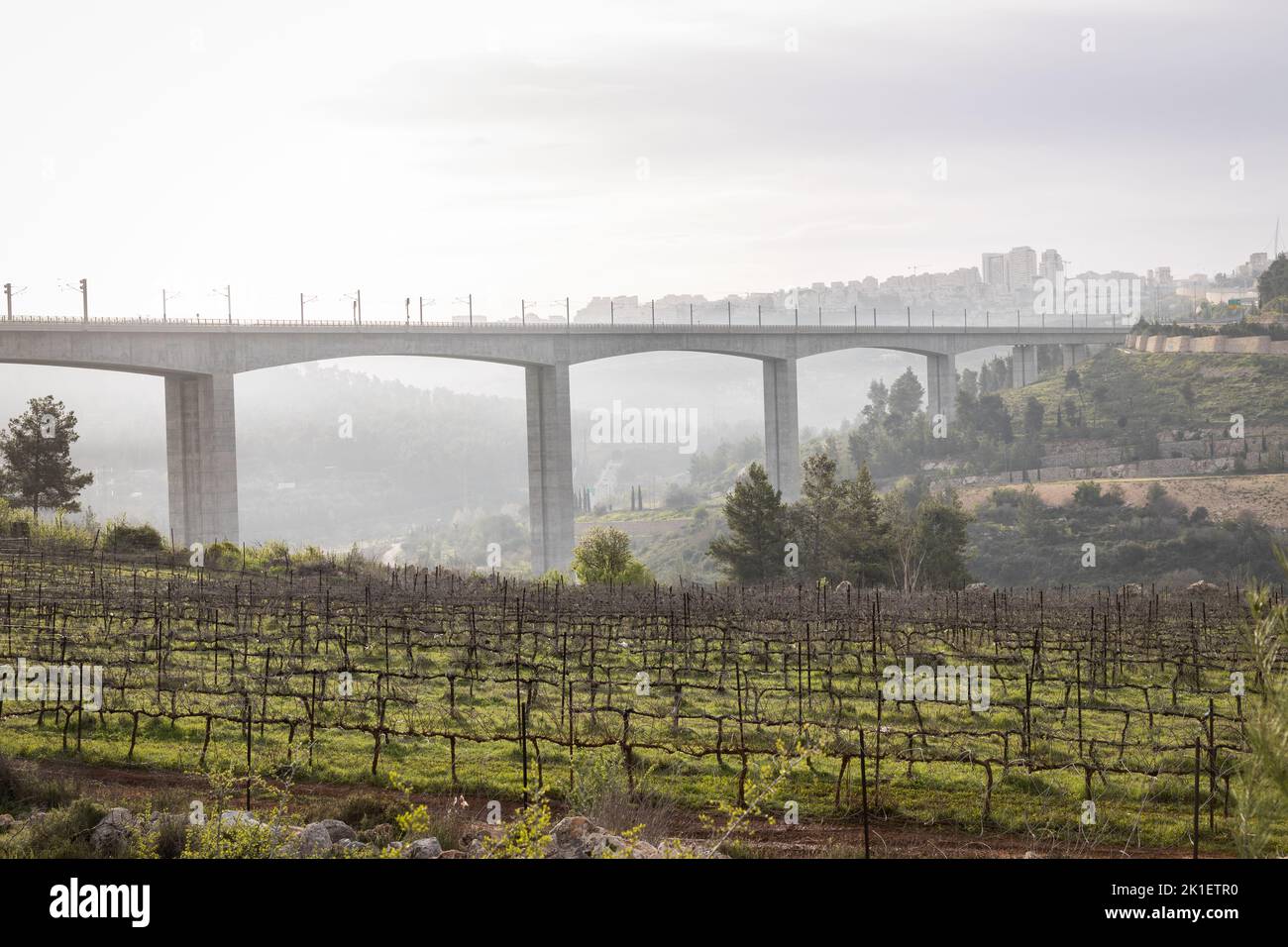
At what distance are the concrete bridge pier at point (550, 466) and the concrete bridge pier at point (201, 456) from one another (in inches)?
786

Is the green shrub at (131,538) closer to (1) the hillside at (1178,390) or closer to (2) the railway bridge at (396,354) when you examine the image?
(2) the railway bridge at (396,354)

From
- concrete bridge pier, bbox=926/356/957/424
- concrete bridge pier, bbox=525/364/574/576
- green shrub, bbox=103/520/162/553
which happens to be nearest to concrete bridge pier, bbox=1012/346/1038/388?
concrete bridge pier, bbox=926/356/957/424

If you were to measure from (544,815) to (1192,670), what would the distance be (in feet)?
65.2

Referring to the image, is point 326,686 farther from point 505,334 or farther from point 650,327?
point 650,327

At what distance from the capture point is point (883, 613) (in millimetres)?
32469

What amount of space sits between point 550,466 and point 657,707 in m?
58.2

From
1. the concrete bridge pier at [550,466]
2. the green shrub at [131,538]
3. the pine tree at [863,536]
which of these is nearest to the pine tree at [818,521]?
the pine tree at [863,536]

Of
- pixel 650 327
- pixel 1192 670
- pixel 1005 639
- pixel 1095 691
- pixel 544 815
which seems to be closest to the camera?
pixel 544 815

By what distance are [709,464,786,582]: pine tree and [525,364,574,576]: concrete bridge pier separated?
18.1 metres

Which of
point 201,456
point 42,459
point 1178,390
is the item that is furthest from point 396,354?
point 1178,390

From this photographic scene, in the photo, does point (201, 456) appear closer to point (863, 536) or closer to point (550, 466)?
A: point (550, 466)

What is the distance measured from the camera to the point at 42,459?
53.0 m

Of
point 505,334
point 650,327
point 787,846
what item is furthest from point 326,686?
point 650,327
